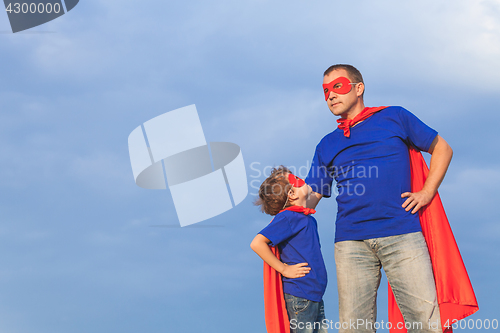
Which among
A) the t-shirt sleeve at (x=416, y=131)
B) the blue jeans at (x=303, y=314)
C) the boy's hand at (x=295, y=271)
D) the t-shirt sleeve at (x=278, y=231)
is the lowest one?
the blue jeans at (x=303, y=314)

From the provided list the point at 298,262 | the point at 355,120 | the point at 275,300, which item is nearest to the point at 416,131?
the point at 355,120

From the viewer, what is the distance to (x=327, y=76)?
3834 mm

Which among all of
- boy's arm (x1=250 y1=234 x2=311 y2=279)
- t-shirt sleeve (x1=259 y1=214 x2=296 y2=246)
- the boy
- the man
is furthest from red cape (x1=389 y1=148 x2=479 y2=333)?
t-shirt sleeve (x1=259 y1=214 x2=296 y2=246)

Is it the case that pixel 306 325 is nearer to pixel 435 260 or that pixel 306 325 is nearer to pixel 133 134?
pixel 435 260

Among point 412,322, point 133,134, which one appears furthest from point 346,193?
point 133,134

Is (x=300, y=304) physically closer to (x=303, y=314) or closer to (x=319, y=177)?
(x=303, y=314)

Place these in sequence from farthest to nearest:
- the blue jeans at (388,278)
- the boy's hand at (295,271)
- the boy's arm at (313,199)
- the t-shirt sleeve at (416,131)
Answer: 1. the boy's arm at (313,199)
2. the boy's hand at (295,271)
3. the t-shirt sleeve at (416,131)
4. the blue jeans at (388,278)

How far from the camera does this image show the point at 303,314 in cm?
360

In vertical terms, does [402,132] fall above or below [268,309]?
above

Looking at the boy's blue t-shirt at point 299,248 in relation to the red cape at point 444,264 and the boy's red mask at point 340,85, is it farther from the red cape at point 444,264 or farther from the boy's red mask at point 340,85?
the boy's red mask at point 340,85

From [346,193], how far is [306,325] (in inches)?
45.2

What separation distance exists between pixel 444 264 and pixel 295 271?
3.88ft

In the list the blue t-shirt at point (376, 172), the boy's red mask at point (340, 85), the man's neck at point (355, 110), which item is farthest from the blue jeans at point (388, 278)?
the boy's red mask at point (340, 85)

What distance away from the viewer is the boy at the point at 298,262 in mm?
3621
